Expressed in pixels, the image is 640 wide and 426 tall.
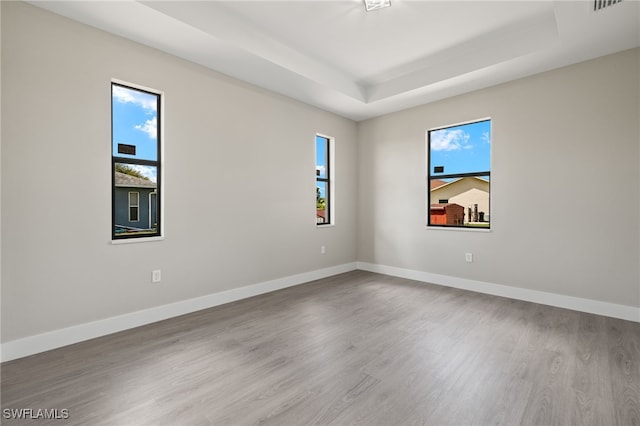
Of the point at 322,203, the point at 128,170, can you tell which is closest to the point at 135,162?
the point at 128,170

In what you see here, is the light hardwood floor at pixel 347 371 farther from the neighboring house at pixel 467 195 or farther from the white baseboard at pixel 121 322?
the neighboring house at pixel 467 195

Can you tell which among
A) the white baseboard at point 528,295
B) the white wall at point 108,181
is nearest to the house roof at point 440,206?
the white baseboard at point 528,295

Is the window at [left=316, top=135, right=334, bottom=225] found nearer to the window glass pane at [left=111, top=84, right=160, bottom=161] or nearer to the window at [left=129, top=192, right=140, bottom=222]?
the window glass pane at [left=111, top=84, right=160, bottom=161]

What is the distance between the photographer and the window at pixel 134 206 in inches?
120

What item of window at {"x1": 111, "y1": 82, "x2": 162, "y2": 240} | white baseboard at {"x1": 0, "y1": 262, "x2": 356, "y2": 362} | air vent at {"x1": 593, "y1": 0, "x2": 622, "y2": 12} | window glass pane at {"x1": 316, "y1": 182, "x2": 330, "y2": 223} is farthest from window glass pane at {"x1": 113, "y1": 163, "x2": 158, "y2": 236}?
air vent at {"x1": 593, "y1": 0, "x2": 622, "y2": 12}

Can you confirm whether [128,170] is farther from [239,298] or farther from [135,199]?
[239,298]

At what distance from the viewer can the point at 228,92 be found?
3.75 metres

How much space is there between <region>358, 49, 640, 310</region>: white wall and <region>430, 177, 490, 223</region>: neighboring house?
18 centimetres

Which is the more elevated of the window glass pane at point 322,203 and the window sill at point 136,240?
the window glass pane at point 322,203

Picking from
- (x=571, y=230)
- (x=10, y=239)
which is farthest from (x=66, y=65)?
(x=571, y=230)

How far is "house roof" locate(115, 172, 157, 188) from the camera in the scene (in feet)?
9.73

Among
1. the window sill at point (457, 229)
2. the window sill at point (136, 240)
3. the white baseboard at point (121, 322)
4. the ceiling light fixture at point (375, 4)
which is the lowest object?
the white baseboard at point (121, 322)

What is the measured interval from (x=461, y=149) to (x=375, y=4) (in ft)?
8.33

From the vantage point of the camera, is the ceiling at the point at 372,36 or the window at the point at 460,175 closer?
the ceiling at the point at 372,36
